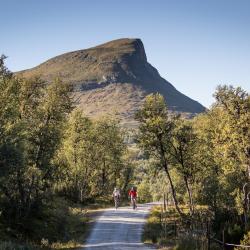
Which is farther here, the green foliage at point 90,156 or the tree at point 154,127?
the green foliage at point 90,156

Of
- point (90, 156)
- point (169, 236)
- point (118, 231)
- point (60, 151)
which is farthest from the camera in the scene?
point (90, 156)

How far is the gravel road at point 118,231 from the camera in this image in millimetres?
32562

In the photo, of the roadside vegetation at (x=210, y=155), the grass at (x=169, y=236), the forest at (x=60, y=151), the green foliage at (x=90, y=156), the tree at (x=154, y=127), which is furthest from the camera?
the green foliage at (x=90, y=156)

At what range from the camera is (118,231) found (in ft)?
129

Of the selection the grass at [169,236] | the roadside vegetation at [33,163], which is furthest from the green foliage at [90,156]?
the grass at [169,236]

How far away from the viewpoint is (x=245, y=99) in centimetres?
4228

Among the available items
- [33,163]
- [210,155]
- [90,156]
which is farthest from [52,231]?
[90,156]

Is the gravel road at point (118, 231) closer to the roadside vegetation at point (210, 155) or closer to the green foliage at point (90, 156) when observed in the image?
the roadside vegetation at point (210, 155)

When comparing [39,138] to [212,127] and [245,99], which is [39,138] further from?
[212,127]

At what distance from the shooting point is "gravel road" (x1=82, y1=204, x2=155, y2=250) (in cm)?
3256

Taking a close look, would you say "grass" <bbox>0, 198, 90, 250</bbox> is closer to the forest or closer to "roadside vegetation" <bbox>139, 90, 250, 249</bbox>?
the forest

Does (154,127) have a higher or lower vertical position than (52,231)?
higher

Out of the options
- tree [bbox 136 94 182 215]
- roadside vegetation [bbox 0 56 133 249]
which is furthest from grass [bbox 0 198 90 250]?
tree [bbox 136 94 182 215]

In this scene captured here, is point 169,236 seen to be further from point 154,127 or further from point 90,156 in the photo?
point 90,156
